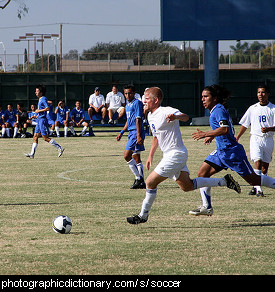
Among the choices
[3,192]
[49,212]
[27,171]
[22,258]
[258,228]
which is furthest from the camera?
[27,171]

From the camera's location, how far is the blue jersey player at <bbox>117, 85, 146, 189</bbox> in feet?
42.3

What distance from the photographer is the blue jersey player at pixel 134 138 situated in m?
12.9

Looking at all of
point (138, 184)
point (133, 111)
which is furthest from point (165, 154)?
point (133, 111)

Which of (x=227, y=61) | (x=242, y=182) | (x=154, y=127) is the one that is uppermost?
(x=227, y=61)

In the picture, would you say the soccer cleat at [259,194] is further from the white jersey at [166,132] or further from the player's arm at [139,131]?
the white jersey at [166,132]

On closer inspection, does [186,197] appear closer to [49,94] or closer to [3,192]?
[3,192]

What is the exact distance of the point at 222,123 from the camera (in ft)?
29.7

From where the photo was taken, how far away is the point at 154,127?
8.66 meters

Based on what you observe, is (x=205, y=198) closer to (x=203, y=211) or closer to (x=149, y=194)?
(x=203, y=211)

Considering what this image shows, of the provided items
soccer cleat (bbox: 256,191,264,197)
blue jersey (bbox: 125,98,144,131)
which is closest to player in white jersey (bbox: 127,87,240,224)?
soccer cleat (bbox: 256,191,264,197)

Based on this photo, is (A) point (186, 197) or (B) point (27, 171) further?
(B) point (27, 171)

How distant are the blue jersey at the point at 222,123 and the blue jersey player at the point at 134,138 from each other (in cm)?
361
